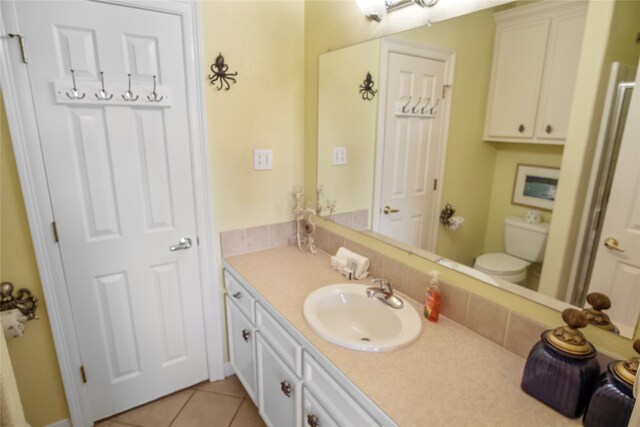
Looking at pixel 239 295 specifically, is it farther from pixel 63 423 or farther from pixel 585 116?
pixel 585 116

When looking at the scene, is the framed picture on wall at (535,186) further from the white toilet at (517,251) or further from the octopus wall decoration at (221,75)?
the octopus wall decoration at (221,75)

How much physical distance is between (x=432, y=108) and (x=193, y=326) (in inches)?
66.9

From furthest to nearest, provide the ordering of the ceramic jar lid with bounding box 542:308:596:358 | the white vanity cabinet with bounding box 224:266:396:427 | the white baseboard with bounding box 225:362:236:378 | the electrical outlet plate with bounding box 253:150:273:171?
1. the white baseboard with bounding box 225:362:236:378
2. the electrical outlet plate with bounding box 253:150:273:171
3. the white vanity cabinet with bounding box 224:266:396:427
4. the ceramic jar lid with bounding box 542:308:596:358

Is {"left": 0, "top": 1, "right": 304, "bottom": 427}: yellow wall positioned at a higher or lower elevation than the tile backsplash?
higher

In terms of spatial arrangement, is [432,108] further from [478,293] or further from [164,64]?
[164,64]

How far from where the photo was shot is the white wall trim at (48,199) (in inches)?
→ 53.2

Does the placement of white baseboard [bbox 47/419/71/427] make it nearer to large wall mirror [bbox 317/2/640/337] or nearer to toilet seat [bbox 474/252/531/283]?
large wall mirror [bbox 317/2/640/337]

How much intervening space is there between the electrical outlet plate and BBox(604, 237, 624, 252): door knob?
154 centimetres

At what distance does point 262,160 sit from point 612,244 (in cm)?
156

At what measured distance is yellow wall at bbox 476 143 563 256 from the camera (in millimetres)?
1049

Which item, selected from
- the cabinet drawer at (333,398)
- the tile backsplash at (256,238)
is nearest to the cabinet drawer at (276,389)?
the cabinet drawer at (333,398)

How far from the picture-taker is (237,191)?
1930mm

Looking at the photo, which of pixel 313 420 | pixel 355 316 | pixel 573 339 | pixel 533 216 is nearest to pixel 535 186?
pixel 533 216

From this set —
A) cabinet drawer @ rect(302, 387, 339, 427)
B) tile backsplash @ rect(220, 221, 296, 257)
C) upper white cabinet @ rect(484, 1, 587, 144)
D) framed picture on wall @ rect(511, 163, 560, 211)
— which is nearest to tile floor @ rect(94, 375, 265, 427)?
cabinet drawer @ rect(302, 387, 339, 427)
